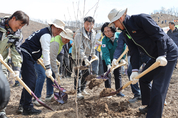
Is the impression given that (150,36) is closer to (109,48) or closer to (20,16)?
(109,48)

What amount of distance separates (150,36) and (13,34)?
7.66 feet

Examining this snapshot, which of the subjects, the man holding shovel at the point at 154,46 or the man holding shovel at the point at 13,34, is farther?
the man holding shovel at the point at 13,34

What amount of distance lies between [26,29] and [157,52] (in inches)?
1413

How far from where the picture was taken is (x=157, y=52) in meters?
2.31

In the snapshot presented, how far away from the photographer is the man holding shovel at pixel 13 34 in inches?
94.2

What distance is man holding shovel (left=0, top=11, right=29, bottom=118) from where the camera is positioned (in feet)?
7.85

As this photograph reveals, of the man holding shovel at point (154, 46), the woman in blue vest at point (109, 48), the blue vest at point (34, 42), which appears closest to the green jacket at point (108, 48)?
the woman in blue vest at point (109, 48)

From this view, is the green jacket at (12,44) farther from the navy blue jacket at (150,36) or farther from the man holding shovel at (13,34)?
the navy blue jacket at (150,36)

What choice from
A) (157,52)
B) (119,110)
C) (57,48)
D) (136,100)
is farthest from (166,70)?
(57,48)

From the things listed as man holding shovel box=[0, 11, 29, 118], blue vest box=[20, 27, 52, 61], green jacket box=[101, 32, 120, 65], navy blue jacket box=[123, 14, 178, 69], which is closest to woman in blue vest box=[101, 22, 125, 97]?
green jacket box=[101, 32, 120, 65]

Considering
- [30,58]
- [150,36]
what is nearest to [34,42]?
[30,58]

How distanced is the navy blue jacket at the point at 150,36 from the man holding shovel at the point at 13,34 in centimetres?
177

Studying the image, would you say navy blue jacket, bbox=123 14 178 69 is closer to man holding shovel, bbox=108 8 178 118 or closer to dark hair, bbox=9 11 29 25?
man holding shovel, bbox=108 8 178 118

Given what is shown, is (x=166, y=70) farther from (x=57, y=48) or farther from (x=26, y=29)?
(x=26, y=29)
